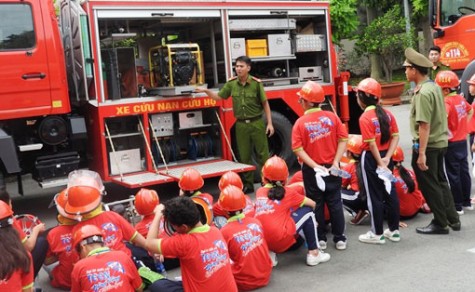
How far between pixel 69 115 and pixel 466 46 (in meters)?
7.52

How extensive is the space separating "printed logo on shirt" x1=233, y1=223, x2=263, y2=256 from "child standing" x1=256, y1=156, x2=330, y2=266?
0.39 meters

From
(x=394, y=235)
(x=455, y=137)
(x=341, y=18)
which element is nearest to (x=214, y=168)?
(x=394, y=235)

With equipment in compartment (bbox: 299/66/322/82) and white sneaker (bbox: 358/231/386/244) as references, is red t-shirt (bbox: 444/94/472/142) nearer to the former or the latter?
white sneaker (bbox: 358/231/386/244)

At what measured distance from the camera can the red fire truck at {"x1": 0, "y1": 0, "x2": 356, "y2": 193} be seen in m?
6.66

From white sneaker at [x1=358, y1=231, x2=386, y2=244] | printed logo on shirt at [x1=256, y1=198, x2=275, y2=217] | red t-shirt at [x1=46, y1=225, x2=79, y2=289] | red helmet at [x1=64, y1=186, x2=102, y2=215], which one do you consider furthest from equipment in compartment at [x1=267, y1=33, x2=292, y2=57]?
red helmet at [x1=64, y1=186, x2=102, y2=215]

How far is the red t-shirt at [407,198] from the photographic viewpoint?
591 centimetres

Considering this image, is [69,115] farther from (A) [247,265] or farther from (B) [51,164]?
(A) [247,265]

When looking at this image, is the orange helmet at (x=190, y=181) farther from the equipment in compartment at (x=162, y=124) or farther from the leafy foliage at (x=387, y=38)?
the leafy foliage at (x=387, y=38)

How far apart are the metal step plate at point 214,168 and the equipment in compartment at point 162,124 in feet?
1.63

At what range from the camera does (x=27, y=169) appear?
714 cm

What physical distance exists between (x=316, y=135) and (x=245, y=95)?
2.63 meters

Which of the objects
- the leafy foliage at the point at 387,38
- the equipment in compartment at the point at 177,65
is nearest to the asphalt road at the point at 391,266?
the equipment in compartment at the point at 177,65

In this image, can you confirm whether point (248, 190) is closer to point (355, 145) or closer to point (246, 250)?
point (355, 145)

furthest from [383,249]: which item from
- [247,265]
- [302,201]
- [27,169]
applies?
[27,169]
